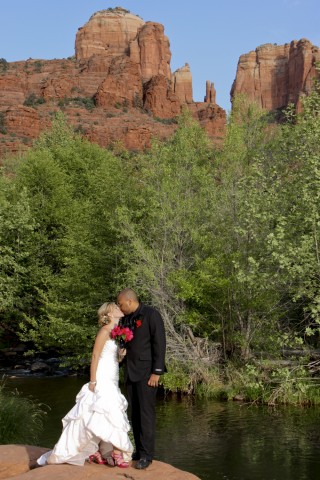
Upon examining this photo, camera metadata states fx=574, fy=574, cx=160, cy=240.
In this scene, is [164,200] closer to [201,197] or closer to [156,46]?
[201,197]

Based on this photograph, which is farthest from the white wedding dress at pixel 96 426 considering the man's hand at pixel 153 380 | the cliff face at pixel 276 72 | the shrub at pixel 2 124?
the cliff face at pixel 276 72

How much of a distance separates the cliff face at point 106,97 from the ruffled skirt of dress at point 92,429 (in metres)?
80.2

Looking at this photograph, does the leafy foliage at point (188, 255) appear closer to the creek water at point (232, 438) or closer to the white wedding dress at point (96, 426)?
the creek water at point (232, 438)

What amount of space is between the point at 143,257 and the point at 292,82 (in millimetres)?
145154

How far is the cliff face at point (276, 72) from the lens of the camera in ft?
493

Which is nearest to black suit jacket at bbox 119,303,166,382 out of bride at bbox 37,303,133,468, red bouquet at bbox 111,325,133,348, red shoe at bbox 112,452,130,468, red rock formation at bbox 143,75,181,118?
red bouquet at bbox 111,325,133,348

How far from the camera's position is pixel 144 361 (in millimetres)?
7453

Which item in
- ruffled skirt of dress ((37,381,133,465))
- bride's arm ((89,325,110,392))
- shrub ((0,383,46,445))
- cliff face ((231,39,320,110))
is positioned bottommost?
shrub ((0,383,46,445))

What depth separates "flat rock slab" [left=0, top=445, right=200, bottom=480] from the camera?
6730 mm

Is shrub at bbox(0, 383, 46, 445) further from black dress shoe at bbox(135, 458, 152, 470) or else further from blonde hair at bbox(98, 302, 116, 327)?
blonde hair at bbox(98, 302, 116, 327)

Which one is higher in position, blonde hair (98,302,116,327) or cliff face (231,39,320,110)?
cliff face (231,39,320,110)

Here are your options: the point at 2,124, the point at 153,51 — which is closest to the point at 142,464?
the point at 2,124

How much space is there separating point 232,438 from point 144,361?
306 inches

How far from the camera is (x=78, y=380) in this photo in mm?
23641
